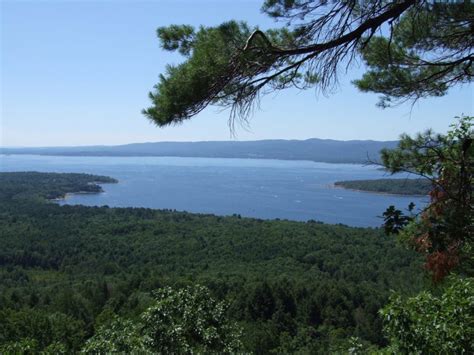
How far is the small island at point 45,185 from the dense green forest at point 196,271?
727cm

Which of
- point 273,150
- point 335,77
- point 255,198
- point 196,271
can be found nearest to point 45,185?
point 255,198

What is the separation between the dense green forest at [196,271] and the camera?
14562mm

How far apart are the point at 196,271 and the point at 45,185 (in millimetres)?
40159

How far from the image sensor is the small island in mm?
49062

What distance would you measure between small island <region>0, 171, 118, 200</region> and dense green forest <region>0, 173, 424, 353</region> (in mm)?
7270

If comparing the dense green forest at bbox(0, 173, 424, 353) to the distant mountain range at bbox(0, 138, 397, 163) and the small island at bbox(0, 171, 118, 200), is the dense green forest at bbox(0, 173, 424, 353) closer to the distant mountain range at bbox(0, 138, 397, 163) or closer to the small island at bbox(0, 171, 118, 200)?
the small island at bbox(0, 171, 118, 200)

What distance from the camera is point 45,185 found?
55969mm

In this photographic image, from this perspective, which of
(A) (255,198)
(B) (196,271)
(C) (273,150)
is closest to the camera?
(B) (196,271)

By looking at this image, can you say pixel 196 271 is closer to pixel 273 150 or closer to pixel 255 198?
pixel 255 198

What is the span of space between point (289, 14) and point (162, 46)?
66cm

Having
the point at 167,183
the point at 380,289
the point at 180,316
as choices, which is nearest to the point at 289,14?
the point at 180,316

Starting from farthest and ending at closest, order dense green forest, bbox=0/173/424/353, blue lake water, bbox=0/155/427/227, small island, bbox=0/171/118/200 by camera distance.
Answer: small island, bbox=0/171/118/200 → blue lake water, bbox=0/155/427/227 → dense green forest, bbox=0/173/424/353

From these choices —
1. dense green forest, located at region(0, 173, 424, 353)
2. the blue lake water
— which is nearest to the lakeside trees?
dense green forest, located at region(0, 173, 424, 353)

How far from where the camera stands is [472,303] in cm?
159
